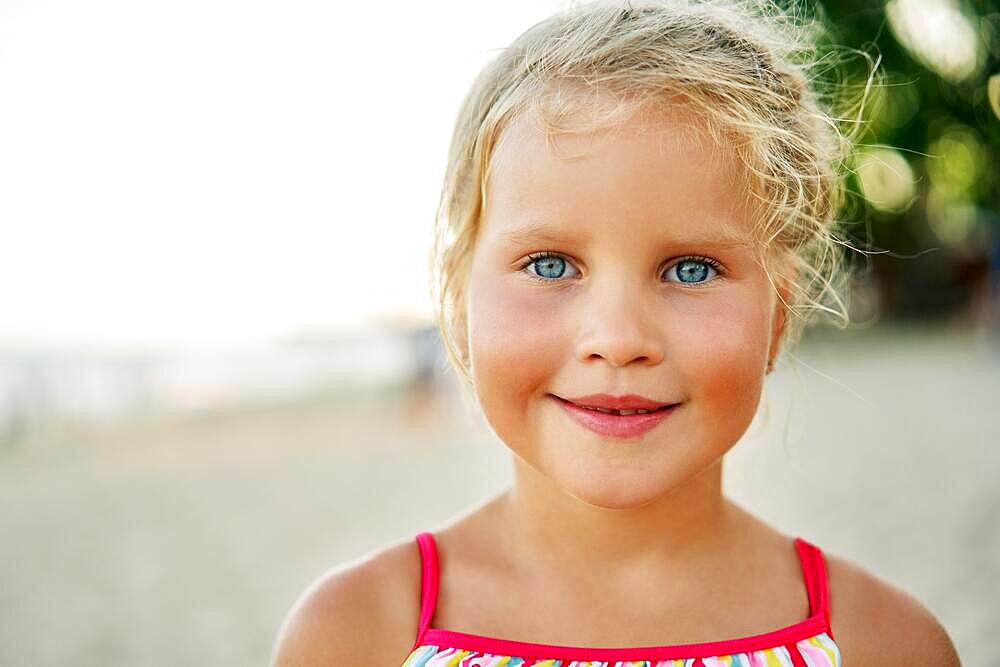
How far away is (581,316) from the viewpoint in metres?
1.54

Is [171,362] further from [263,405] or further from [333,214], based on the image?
[333,214]

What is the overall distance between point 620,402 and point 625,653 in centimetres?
44

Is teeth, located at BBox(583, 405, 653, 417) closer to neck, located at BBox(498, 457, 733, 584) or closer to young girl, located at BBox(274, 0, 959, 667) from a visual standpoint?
young girl, located at BBox(274, 0, 959, 667)

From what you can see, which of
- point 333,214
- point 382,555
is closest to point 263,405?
point 333,214

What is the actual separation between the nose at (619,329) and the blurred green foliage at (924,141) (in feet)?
2.63

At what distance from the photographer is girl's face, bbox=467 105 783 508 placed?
153 cm

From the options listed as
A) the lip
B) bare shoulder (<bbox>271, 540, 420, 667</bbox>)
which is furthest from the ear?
bare shoulder (<bbox>271, 540, 420, 667</bbox>)

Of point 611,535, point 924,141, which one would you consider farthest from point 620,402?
point 924,141

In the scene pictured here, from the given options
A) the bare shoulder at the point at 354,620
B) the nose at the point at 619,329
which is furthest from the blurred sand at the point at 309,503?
the bare shoulder at the point at 354,620

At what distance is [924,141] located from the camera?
1021 cm

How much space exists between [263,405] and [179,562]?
5.85 metres

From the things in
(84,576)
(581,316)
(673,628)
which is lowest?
(84,576)

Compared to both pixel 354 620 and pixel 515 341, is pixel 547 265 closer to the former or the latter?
pixel 515 341

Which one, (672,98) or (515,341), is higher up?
(672,98)
